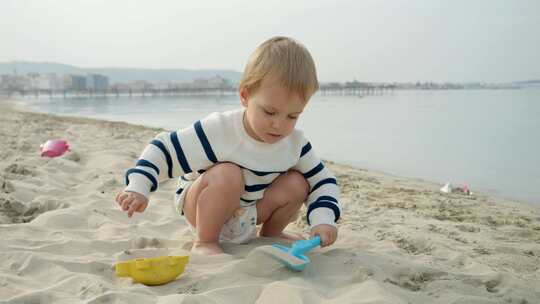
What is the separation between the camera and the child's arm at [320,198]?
2219mm

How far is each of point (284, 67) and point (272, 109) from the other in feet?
0.60

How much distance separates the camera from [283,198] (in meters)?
2.36

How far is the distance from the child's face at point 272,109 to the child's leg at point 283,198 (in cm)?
27

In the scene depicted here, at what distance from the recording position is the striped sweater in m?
2.22

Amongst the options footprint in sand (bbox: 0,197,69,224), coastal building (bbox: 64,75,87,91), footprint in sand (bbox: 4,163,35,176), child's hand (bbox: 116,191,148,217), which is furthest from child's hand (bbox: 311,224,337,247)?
coastal building (bbox: 64,75,87,91)

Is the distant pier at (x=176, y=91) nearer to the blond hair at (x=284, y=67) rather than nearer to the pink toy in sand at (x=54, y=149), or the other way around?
the pink toy in sand at (x=54, y=149)

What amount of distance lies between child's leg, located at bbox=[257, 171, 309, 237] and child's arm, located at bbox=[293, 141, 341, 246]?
0.04 meters

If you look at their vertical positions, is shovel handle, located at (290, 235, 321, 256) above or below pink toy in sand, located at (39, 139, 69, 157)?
above

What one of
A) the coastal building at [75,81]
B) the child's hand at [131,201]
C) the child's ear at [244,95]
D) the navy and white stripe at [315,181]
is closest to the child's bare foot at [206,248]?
the child's hand at [131,201]

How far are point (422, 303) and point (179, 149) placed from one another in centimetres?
123

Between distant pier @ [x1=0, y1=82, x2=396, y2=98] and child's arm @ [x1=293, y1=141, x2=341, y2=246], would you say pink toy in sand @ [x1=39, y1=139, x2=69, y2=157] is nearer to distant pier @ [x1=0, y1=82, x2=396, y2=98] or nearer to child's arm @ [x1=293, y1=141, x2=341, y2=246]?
child's arm @ [x1=293, y1=141, x2=341, y2=246]

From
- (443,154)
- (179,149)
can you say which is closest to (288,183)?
(179,149)

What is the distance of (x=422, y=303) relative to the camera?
1705 millimetres

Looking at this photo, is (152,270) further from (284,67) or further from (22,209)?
(22,209)
